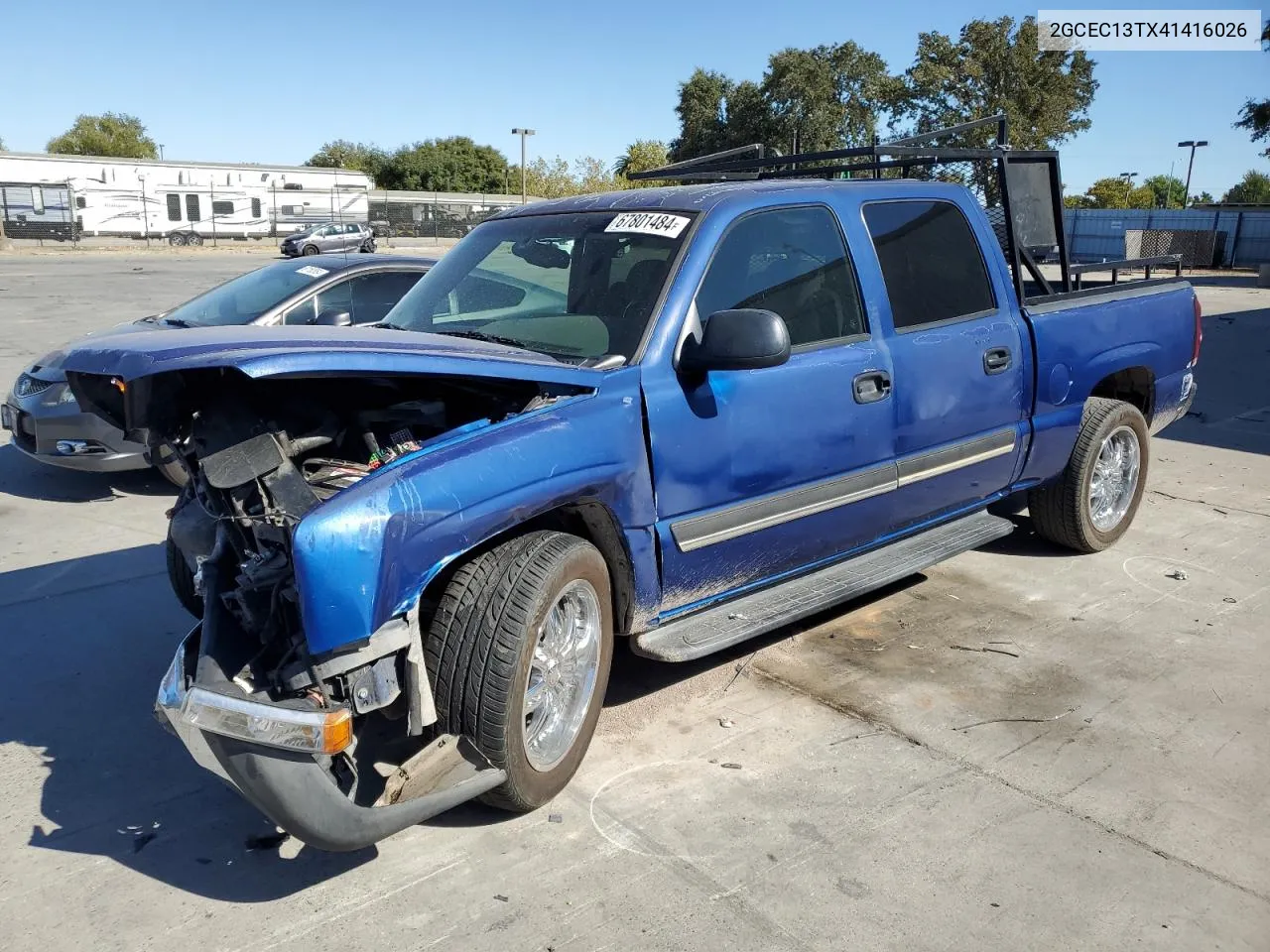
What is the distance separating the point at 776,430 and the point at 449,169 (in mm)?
83775

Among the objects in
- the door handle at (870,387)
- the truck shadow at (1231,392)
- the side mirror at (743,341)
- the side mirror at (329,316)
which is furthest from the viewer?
the truck shadow at (1231,392)

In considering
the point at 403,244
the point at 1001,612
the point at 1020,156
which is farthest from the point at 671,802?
the point at 403,244

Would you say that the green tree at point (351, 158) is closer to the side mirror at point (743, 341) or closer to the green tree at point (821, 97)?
the green tree at point (821, 97)

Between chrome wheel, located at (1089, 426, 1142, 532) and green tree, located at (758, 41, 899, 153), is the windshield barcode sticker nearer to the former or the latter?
chrome wheel, located at (1089, 426, 1142, 532)

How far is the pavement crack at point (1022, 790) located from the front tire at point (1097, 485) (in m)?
2.28

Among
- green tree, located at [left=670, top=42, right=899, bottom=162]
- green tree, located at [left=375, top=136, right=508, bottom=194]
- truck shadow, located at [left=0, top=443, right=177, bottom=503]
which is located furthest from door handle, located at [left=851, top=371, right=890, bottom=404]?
green tree, located at [left=375, top=136, right=508, bottom=194]

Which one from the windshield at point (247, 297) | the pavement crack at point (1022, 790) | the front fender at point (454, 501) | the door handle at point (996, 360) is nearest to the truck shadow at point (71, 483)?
the windshield at point (247, 297)

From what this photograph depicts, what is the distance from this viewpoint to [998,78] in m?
40.8

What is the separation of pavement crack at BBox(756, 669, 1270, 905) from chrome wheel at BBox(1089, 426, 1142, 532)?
2502 millimetres

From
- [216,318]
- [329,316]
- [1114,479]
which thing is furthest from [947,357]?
[216,318]

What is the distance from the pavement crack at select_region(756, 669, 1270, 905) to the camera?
300 cm

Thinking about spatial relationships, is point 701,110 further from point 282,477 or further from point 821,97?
point 282,477

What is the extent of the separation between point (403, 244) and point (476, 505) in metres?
49.7

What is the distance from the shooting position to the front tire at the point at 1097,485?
5516 millimetres
